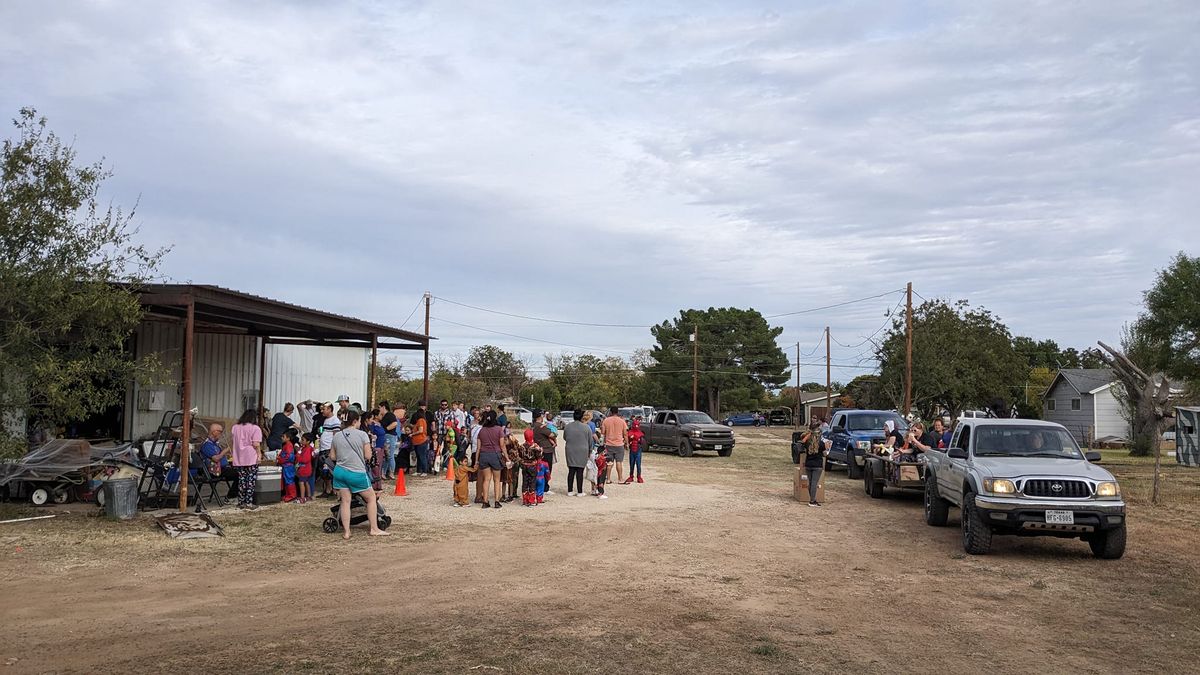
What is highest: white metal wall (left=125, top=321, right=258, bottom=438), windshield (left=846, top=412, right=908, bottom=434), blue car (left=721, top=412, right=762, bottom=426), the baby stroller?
white metal wall (left=125, top=321, right=258, bottom=438)

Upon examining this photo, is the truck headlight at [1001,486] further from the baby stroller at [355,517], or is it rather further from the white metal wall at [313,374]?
the white metal wall at [313,374]

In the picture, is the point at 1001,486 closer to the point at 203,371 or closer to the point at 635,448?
the point at 635,448

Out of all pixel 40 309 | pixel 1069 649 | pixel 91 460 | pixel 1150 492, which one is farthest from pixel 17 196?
pixel 1150 492

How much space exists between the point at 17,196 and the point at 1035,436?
1373cm

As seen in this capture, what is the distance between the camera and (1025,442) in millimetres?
12094

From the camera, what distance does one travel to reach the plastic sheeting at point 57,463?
43.2ft

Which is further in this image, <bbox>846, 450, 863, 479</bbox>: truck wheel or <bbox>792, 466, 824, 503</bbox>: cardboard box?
<bbox>846, 450, 863, 479</bbox>: truck wheel

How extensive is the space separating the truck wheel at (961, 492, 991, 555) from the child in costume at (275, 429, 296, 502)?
10.3 metres

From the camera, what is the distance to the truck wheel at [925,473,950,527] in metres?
13.6

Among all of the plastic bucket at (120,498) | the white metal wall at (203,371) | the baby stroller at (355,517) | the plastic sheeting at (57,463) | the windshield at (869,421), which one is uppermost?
the white metal wall at (203,371)

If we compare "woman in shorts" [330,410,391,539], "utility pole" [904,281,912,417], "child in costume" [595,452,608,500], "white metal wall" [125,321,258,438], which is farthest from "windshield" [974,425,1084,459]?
"utility pole" [904,281,912,417]

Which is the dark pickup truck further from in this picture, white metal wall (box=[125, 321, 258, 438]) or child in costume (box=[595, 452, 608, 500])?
white metal wall (box=[125, 321, 258, 438])

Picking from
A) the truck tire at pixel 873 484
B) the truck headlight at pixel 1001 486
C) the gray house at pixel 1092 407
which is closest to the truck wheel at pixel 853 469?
the truck tire at pixel 873 484

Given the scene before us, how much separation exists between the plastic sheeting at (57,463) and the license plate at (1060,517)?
13000 millimetres
